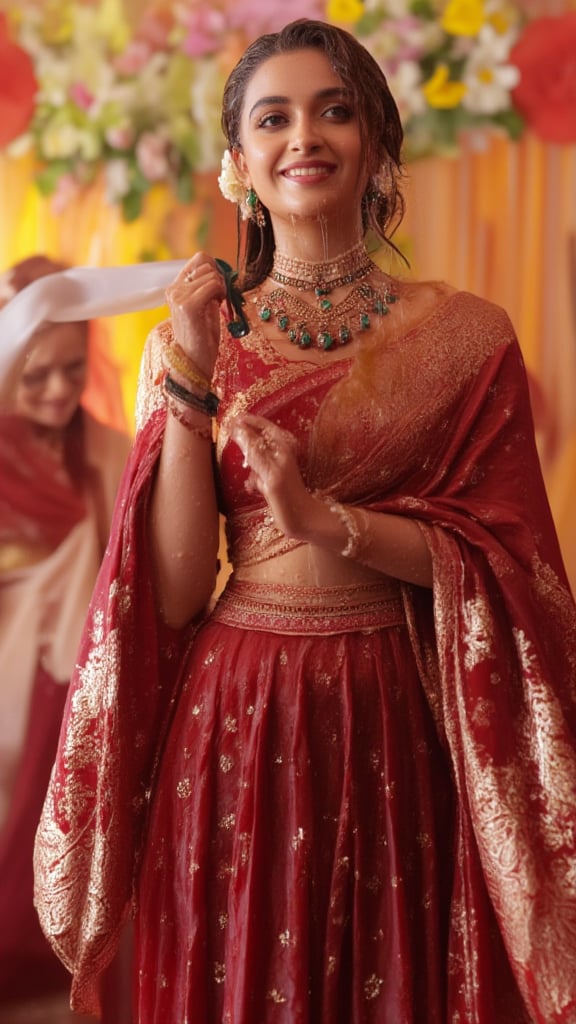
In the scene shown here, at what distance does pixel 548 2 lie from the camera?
1.96m

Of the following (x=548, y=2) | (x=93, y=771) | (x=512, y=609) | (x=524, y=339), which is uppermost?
(x=548, y=2)

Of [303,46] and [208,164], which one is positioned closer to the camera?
[303,46]

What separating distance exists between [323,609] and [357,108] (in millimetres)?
521

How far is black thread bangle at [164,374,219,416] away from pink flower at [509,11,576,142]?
110cm

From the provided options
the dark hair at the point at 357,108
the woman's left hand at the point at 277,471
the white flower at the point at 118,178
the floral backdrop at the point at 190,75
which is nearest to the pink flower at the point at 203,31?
the floral backdrop at the point at 190,75

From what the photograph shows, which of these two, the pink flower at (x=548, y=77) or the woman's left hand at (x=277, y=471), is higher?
the pink flower at (x=548, y=77)

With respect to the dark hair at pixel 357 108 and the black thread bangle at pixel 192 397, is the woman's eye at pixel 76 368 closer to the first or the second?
the dark hair at pixel 357 108

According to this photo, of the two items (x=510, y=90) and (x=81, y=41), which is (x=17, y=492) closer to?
(x=81, y=41)

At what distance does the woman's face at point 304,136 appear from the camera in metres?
1.18

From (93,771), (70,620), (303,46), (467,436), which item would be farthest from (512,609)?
(70,620)

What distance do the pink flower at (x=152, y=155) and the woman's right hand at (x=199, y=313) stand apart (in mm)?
948

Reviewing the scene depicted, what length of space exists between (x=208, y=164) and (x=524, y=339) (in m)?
Answer: 0.63

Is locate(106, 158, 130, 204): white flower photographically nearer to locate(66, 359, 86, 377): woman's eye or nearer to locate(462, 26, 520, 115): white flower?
locate(66, 359, 86, 377): woman's eye

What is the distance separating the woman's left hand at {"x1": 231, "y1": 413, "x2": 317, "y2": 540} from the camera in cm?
107
